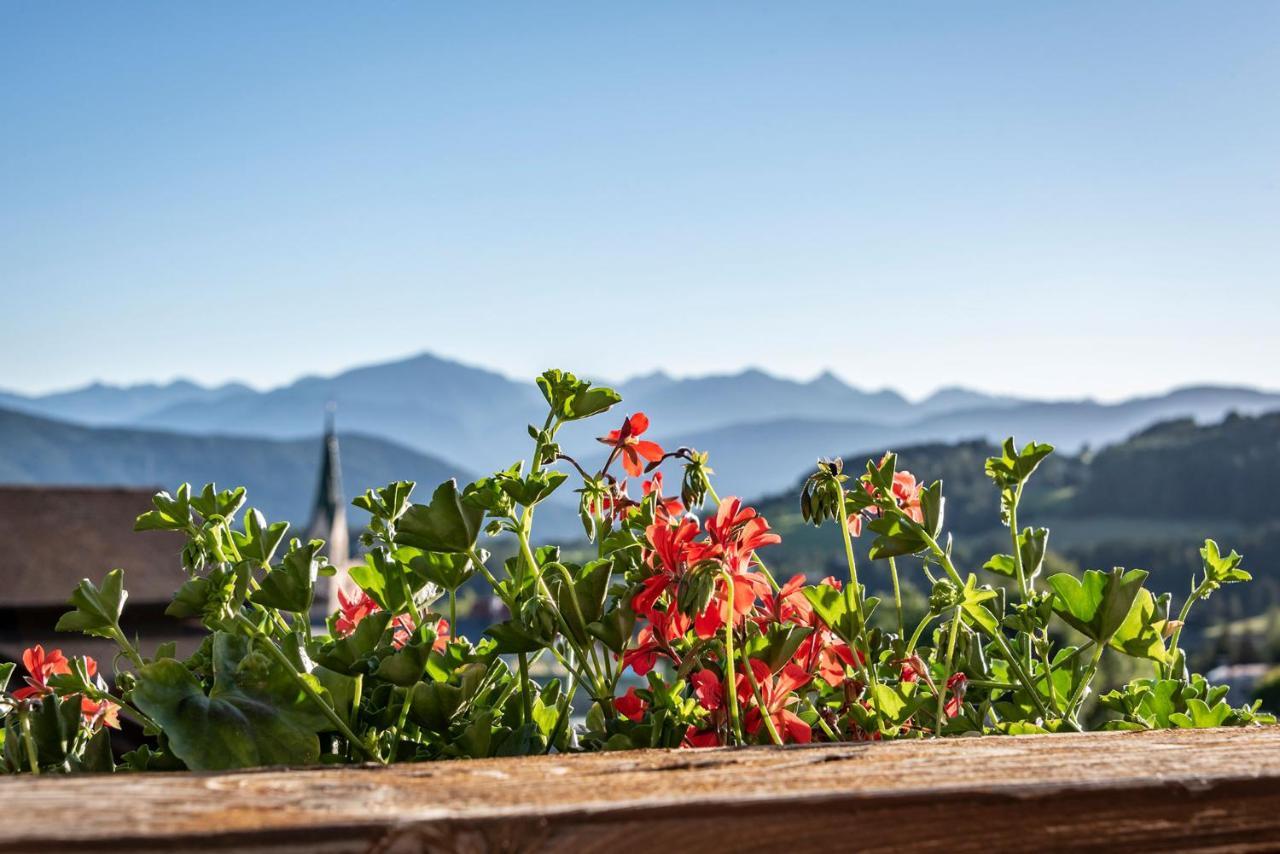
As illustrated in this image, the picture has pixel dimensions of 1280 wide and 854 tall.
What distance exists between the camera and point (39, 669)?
0.91 m

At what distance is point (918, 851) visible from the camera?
484mm

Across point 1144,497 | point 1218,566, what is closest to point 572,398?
point 1218,566

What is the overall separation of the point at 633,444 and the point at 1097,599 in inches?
14.4

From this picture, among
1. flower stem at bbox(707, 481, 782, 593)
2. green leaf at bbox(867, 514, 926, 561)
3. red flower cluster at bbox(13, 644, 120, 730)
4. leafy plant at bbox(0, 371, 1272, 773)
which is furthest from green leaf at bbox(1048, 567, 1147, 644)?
red flower cluster at bbox(13, 644, 120, 730)

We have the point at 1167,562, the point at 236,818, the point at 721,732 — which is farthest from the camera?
the point at 1167,562

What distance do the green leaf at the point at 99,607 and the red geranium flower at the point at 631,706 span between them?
0.36 metres

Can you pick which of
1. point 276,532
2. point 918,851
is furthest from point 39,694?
point 918,851

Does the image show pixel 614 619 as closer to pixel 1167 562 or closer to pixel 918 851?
pixel 918 851

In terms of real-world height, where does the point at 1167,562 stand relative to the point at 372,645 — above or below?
below

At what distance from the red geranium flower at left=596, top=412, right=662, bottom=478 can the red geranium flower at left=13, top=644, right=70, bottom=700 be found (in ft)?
1.52

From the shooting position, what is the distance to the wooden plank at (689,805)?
0.43 meters

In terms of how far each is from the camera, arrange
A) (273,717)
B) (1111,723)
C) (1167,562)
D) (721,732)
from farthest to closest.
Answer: (1167,562)
(1111,723)
(721,732)
(273,717)

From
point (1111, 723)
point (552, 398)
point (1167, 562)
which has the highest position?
point (552, 398)

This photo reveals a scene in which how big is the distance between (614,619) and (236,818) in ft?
1.21
